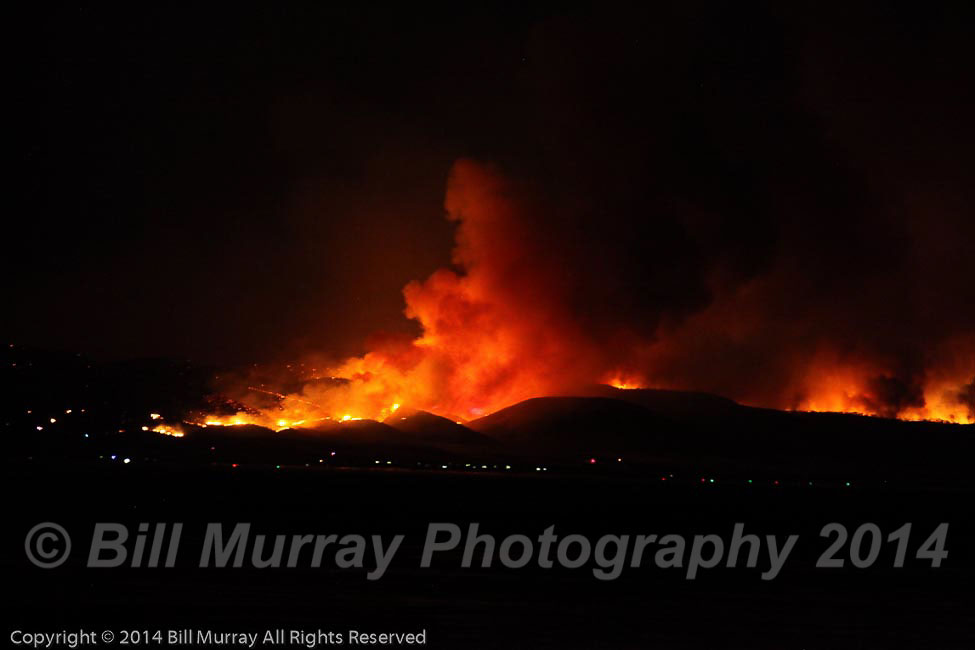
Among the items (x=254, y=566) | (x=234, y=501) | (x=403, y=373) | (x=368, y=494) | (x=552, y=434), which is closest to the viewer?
(x=254, y=566)

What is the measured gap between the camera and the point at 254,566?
20.1 metres

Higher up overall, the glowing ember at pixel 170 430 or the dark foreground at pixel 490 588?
the glowing ember at pixel 170 430

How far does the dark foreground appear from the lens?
15219mm

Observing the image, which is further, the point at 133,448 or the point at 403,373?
the point at 403,373

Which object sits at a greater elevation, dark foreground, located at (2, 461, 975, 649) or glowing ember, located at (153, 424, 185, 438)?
glowing ember, located at (153, 424, 185, 438)

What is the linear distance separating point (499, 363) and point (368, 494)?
49.3m

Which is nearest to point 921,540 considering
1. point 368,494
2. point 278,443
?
point 368,494

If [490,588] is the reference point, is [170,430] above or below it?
above

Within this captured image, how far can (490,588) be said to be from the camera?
1867 centimetres

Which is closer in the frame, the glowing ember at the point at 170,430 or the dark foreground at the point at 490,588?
the dark foreground at the point at 490,588

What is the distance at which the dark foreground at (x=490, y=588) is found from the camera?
49.9ft

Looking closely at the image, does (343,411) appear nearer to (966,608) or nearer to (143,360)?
(143,360)

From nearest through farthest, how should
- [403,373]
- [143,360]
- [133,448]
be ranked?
[133,448], [403,373], [143,360]

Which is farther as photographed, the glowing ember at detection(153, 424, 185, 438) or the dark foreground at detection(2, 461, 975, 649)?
the glowing ember at detection(153, 424, 185, 438)
